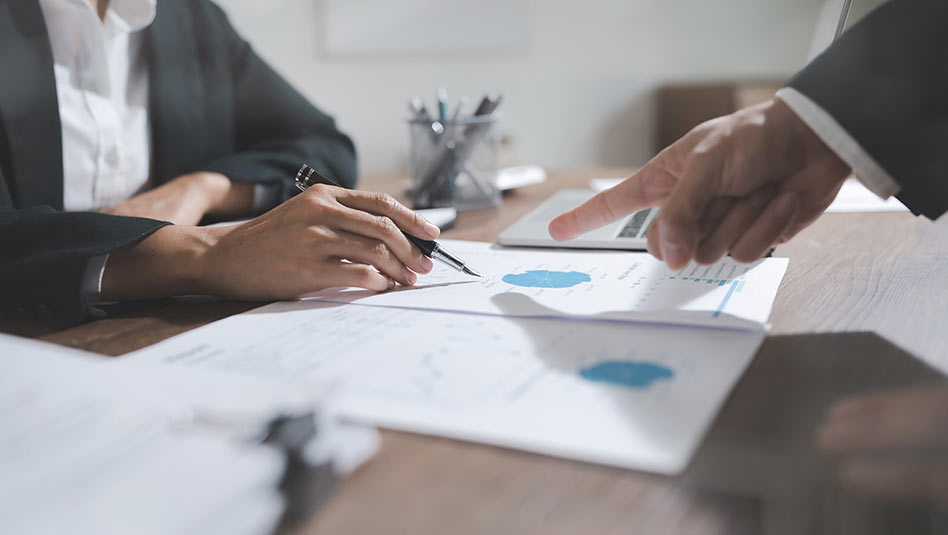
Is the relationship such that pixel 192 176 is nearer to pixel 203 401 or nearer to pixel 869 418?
pixel 203 401

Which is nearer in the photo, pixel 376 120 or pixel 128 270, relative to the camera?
pixel 128 270

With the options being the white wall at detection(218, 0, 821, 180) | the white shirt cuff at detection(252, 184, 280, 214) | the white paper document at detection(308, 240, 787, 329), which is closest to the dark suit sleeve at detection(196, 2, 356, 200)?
the white shirt cuff at detection(252, 184, 280, 214)

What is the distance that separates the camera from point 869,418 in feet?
1.08

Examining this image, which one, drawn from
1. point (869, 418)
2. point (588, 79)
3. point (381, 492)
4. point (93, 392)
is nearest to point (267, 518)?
point (381, 492)

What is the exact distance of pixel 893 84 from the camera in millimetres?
488

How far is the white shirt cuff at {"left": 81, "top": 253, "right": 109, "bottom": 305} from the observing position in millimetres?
568

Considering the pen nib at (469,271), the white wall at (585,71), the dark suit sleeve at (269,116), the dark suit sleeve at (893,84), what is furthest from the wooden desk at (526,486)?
the white wall at (585,71)

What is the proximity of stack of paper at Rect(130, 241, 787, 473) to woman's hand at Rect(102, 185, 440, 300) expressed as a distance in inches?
1.0

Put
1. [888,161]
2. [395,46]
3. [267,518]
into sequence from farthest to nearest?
[395,46], [888,161], [267,518]

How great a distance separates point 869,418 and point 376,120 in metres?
2.31

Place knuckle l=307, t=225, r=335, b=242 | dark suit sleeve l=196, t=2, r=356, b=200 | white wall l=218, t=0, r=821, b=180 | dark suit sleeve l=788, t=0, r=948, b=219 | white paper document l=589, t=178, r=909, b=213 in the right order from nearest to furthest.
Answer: dark suit sleeve l=788, t=0, r=948, b=219
knuckle l=307, t=225, r=335, b=242
white paper document l=589, t=178, r=909, b=213
dark suit sleeve l=196, t=2, r=356, b=200
white wall l=218, t=0, r=821, b=180

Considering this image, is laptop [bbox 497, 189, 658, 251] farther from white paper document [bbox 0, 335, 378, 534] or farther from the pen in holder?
white paper document [bbox 0, 335, 378, 534]

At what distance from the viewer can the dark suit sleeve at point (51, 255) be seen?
54 cm

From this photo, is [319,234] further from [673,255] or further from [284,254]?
[673,255]
